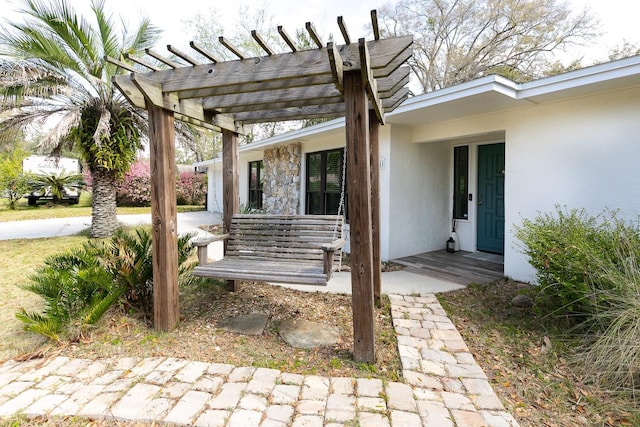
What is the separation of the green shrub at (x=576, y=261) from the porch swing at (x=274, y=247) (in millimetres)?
1896

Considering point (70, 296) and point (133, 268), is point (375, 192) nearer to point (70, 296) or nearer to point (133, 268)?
point (133, 268)

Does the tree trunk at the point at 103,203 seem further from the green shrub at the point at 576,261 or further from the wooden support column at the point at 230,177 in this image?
the green shrub at the point at 576,261

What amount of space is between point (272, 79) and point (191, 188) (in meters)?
17.3

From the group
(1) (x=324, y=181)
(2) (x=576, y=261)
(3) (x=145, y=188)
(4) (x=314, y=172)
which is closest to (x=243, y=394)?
(2) (x=576, y=261)

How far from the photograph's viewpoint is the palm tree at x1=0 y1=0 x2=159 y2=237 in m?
5.60

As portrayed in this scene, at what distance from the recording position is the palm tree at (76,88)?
5.60 meters

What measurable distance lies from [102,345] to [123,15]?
257 inches

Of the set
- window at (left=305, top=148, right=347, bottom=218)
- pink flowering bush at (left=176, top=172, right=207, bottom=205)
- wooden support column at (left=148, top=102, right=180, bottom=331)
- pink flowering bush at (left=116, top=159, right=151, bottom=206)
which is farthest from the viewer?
pink flowering bush at (left=176, top=172, right=207, bottom=205)

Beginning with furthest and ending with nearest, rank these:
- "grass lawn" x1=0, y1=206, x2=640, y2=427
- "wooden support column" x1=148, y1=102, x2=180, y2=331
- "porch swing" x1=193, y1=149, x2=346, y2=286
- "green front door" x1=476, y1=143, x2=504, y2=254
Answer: "green front door" x1=476, y1=143, x2=504, y2=254 < "porch swing" x1=193, y1=149, x2=346, y2=286 < "wooden support column" x1=148, y1=102, x2=180, y2=331 < "grass lawn" x1=0, y1=206, x2=640, y2=427

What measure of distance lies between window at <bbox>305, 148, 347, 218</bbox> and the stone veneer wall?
14.7 inches

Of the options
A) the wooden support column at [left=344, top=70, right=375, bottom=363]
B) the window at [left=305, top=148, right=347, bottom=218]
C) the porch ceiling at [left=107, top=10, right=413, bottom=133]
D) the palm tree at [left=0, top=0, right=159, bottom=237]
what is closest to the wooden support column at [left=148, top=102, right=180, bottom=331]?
the porch ceiling at [left=107, top=10, right=413, bottom=133]

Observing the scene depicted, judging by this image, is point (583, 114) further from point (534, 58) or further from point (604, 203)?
point (534, 58)

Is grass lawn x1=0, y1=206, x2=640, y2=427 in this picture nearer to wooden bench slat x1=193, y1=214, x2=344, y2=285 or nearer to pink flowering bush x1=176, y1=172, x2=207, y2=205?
wooden bench slat x1=193, y1=214, x2=344, y2=285

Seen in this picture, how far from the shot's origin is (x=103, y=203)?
7141mm
